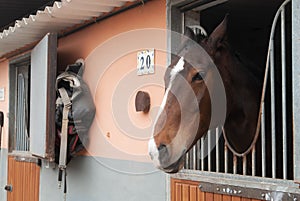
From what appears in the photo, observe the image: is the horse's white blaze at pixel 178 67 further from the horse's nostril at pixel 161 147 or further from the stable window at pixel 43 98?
the stable window at pixel 43 98

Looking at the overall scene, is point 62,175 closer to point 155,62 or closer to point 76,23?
point 76,23

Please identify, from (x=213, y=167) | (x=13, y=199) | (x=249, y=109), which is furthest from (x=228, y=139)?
(x=13, y=199)

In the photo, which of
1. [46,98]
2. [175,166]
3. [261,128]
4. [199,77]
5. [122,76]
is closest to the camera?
[175,166]

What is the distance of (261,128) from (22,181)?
409 centimetres

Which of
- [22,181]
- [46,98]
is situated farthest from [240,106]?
[22,181]

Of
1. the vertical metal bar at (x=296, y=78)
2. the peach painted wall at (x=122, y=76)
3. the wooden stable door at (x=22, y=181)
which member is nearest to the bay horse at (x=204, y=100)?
the vertical metal bar at (x=296, y=78)

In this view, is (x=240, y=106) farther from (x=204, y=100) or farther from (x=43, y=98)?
(x=43, y=98)

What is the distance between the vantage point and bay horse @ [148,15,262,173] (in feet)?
8.27

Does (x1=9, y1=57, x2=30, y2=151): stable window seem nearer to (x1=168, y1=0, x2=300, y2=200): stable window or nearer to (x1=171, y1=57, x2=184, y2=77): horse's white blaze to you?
(x1=168, y1=0, x2=300, y2=200): stable window

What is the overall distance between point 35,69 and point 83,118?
951 millimetres

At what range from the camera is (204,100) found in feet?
8.70

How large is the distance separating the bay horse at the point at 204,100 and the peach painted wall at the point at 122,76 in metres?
0.73

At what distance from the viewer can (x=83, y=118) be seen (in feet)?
14.8

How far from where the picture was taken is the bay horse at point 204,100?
2.52 m
